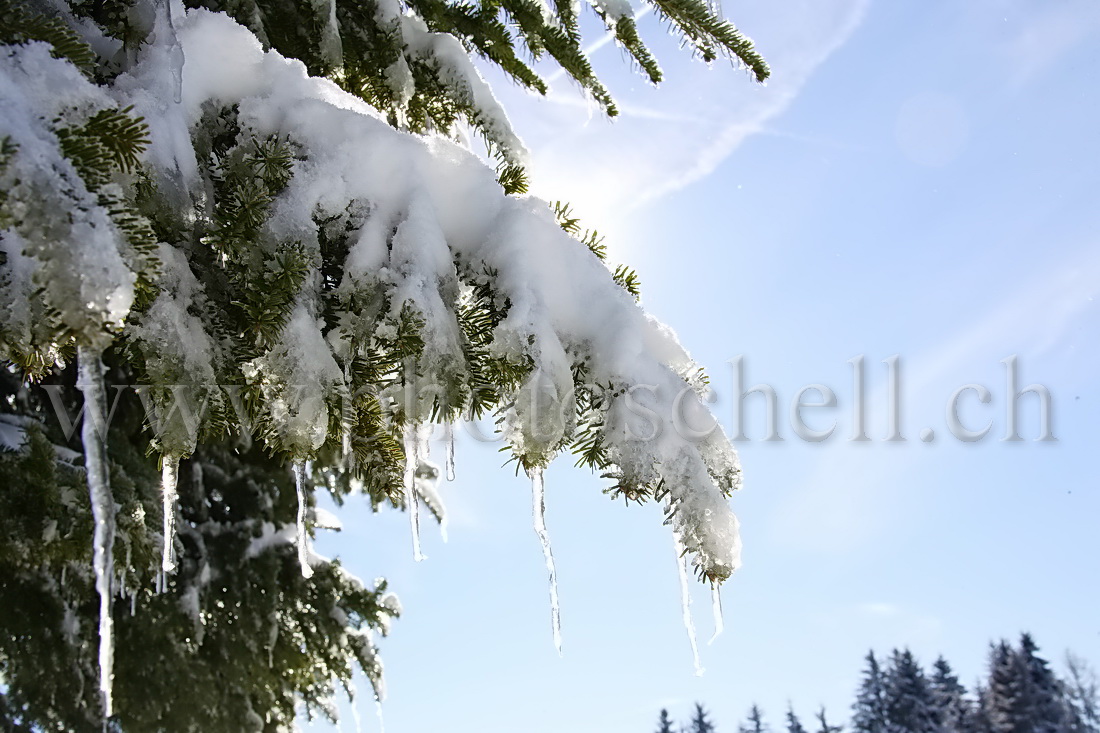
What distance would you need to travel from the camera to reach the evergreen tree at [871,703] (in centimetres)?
3928

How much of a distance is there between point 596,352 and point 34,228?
0.75 meters

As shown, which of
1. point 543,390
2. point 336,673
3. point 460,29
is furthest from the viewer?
point 336,673

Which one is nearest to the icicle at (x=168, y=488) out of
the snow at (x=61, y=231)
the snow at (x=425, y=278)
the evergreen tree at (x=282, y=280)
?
the evergreen tree at (x=282, y=280)

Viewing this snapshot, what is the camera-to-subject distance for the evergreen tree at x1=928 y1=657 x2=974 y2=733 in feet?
124

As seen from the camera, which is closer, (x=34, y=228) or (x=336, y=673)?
(x=34, y=228)

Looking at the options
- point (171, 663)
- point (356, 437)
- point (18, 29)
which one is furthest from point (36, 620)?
point (18, 29)

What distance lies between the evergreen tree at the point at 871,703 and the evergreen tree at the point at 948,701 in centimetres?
265

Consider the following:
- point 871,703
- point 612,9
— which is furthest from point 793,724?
point 612,9

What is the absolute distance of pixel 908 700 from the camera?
37.7 metres

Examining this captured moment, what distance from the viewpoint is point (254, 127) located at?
48.0 inches

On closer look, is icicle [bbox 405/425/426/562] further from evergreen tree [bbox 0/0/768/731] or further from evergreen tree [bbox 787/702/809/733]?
evergreen tree [bbox 787/702/809/733]

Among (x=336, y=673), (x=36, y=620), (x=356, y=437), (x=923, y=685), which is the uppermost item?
(x=356, y=437)

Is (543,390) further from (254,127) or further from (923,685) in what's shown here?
(923,685)

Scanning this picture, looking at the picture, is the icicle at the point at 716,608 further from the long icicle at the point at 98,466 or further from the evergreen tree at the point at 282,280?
the long icicle at the point at 98,466
